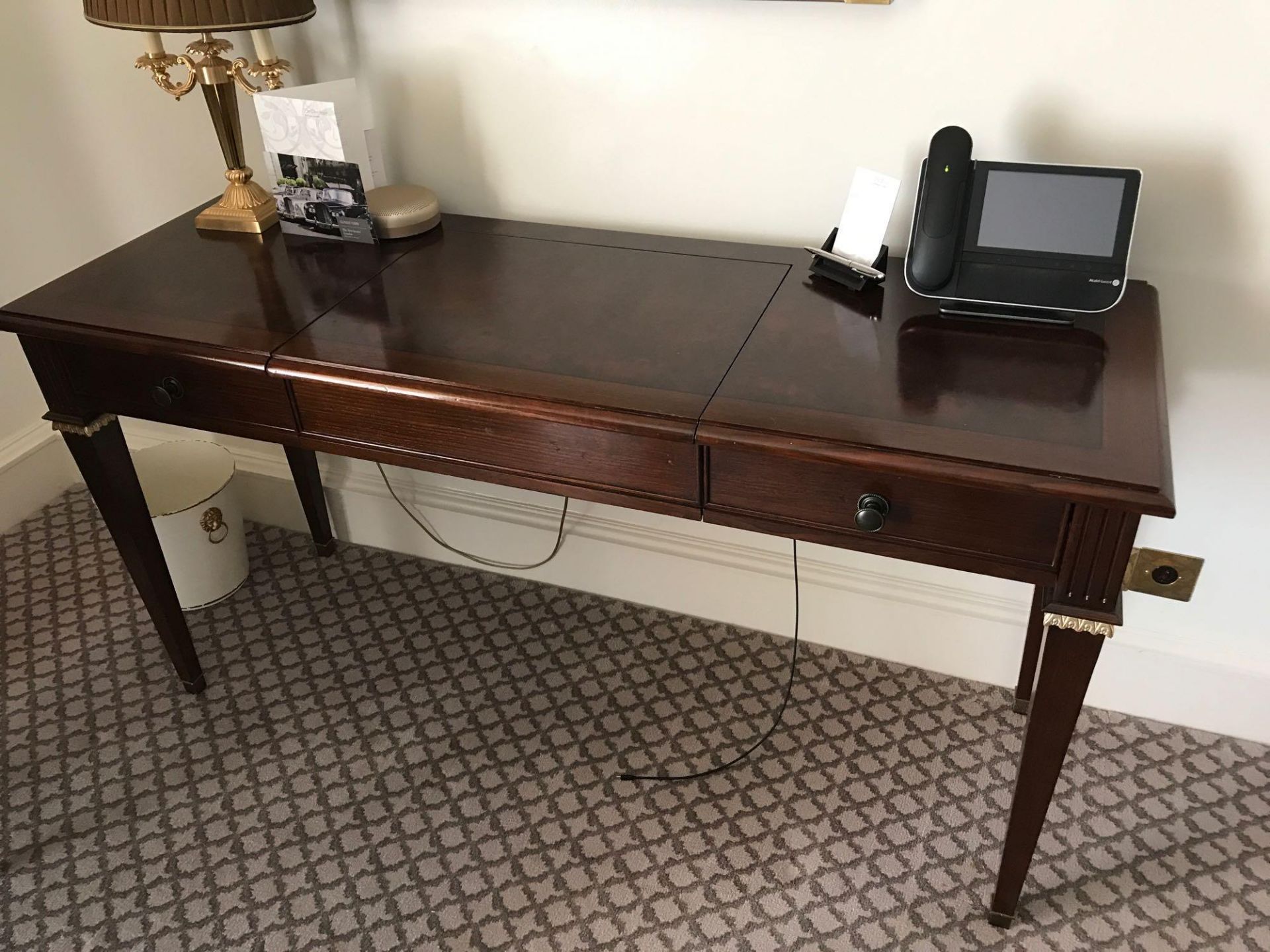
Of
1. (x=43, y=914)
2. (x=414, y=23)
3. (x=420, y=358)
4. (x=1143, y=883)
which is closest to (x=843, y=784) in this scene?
(x=1143, y=883)

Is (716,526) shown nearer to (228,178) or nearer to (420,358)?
(420,358)

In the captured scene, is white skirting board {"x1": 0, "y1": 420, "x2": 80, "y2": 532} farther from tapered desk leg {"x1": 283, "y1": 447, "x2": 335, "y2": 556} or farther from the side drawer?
the side drawer

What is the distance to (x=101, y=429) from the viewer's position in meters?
1.61

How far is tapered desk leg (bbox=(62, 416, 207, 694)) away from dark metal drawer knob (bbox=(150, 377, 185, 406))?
0.55 ft

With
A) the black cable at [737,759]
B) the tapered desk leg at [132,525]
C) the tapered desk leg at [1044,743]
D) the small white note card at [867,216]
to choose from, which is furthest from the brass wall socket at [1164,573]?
the tapered desk leg at [132,525]

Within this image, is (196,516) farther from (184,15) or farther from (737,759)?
(737,759)

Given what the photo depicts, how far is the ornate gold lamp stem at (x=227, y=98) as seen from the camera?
1587mm

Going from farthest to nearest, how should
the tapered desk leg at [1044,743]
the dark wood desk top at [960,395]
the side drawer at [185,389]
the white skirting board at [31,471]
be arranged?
the white skirting board at [31,471], the side drawer at [185,389], the tapered desk leg at [1044,743], the dark wood desk top at [960,395]

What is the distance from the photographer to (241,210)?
1.69 meters

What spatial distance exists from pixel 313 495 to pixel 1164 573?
1.62 metres

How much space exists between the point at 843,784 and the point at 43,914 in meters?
1.25

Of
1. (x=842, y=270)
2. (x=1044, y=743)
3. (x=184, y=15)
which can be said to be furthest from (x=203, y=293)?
(x=1044, y=743)

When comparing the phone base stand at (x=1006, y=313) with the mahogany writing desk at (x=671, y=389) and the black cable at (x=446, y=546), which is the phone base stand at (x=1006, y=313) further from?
the black cable at (x=446, y=546)

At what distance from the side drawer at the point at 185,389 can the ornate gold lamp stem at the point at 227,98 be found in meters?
0.33
